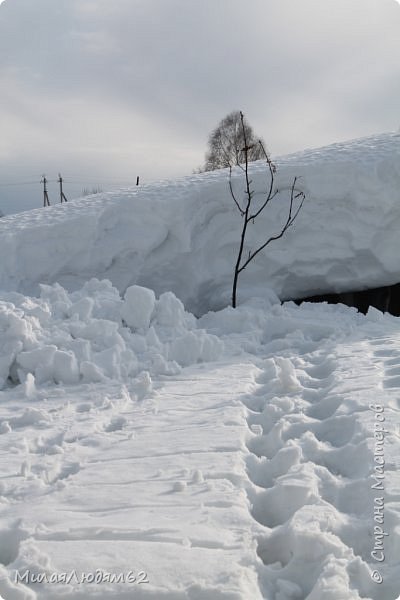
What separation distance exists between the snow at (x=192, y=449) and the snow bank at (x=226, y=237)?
57 cm

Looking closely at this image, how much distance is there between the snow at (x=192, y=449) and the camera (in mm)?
1561

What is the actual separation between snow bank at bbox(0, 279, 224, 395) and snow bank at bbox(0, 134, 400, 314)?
1.59m

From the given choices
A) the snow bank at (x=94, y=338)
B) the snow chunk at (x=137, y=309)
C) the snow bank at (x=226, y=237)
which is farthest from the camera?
the snow bank at (x=226, y=237)

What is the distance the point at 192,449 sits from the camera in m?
2.48

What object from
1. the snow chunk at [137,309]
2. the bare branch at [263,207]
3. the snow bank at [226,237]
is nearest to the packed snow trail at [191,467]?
the snow chunk at [137,309]

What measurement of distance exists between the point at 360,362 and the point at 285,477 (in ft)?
6.68

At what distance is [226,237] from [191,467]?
532 centimetres

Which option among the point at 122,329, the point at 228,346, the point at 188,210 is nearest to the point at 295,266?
the point at 188,210

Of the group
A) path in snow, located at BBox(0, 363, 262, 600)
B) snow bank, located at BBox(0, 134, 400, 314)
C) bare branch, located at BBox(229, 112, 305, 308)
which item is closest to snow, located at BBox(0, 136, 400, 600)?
path in snow, located at BBox(0, 363, 262, 600)

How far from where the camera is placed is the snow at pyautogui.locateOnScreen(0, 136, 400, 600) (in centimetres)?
156

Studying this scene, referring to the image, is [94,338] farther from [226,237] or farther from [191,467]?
[226,237]

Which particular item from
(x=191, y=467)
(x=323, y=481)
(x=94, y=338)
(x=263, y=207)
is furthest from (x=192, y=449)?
(x=263, y=207)

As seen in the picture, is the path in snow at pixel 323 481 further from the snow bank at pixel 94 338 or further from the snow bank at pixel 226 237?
the snow bank at pixel 226 237

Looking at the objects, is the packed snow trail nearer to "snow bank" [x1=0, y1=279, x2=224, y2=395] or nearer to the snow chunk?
"snow bank" [x1=0, y1=279, x2=224, y2=395]
